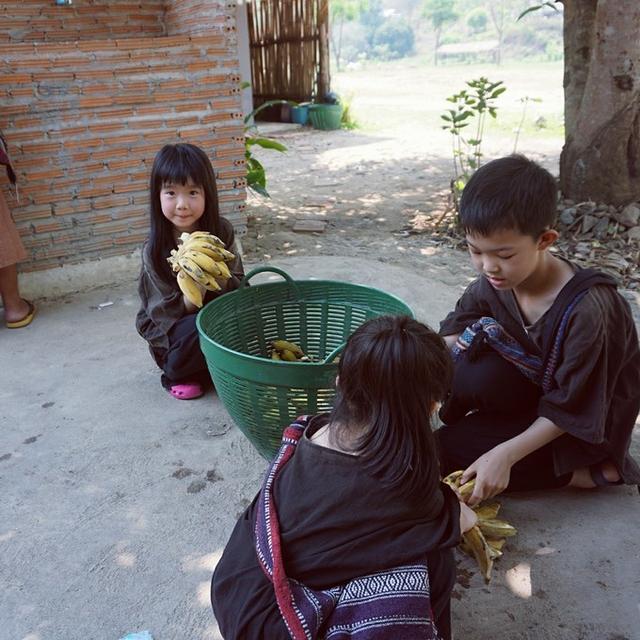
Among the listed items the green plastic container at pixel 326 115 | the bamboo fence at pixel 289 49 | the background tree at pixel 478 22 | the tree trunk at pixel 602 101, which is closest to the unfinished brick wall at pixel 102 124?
the tree trunk at pixel 602 101

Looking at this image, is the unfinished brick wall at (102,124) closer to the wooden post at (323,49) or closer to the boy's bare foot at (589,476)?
the boy's bare foot at (589,476)

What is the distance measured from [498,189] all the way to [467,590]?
1134mm

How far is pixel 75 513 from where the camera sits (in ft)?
7.21

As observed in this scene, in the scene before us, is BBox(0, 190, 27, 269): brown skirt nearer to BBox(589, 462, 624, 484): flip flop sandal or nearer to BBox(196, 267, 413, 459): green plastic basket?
BBox(196, 267, 413, 459): green plastic basket

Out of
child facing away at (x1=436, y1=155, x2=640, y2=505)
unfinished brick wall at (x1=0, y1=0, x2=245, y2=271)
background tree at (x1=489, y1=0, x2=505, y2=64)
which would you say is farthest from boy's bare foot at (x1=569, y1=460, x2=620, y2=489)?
background tree at (x1=489, y1=0, x2=505, y2=64)

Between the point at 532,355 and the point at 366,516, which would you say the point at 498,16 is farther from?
the point at 366,516

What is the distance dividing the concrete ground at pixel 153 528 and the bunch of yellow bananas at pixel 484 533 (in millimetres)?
44

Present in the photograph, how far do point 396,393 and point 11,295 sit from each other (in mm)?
3044

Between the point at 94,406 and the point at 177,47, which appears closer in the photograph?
the point at 94,406

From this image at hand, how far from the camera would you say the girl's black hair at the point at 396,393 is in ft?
4.29

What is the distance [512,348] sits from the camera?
209cm

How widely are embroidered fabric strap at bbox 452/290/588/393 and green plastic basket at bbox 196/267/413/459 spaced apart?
0.23 meters

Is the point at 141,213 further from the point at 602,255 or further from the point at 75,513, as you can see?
the point at 602,255

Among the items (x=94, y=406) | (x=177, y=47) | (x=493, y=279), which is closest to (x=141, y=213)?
(x=177, y=47)
